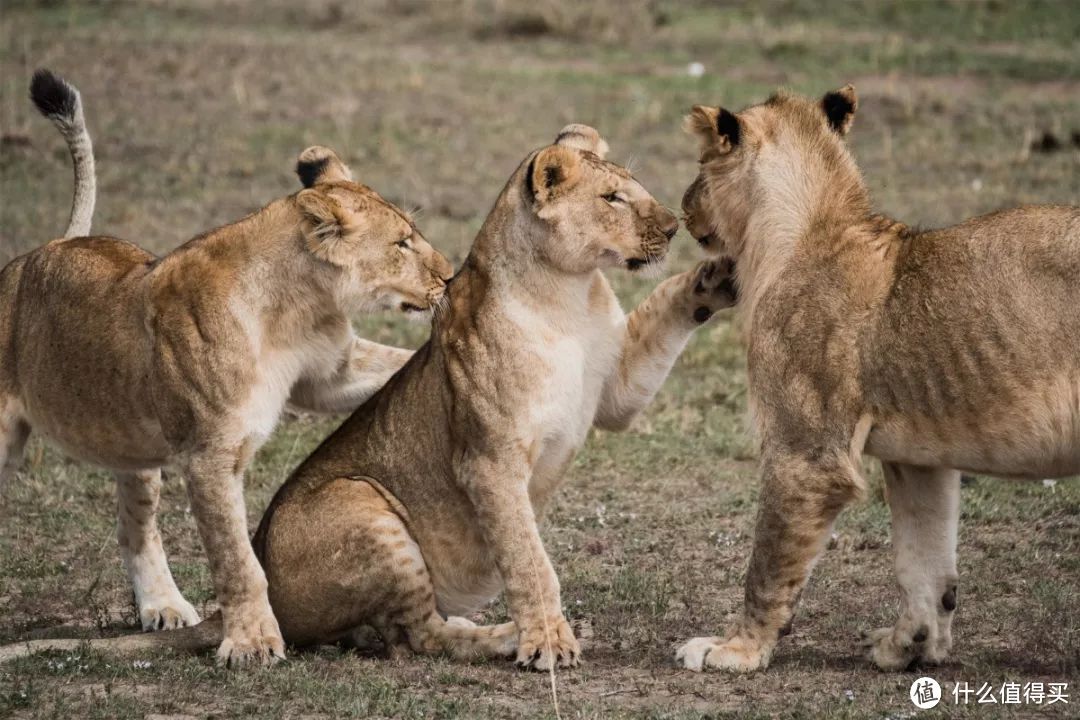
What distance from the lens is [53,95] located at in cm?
604

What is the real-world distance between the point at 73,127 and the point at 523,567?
2586 mm

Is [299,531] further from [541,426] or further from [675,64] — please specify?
[675,64]

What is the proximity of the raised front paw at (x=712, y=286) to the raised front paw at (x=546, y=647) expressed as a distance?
1.02 m

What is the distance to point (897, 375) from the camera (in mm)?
4500

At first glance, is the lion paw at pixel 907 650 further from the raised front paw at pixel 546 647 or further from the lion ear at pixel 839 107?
the lion ear at pixel 839 107

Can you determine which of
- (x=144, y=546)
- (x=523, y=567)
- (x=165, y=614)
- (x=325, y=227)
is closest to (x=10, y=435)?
(x=144, y=546)

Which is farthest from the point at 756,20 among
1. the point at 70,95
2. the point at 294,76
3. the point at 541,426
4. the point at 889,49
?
→ the point at 541,426

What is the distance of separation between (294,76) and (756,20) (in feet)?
17.1

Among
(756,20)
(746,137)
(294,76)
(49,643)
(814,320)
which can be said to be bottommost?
(49,643)

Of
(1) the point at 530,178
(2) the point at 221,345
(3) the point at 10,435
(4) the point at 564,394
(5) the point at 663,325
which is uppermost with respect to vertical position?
(1) the point at 530,178

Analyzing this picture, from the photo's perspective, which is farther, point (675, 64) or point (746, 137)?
point (675, 64)

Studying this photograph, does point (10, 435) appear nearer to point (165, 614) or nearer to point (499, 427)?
point (165, 614)

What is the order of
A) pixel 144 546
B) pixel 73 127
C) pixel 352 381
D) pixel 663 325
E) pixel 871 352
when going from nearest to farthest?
1. pixel 871 352
2. pixel 663 325
3. pixel 352 381
4. pixel 144 546
5. pixel 73 127

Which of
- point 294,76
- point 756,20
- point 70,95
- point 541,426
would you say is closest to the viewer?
point 541,426
